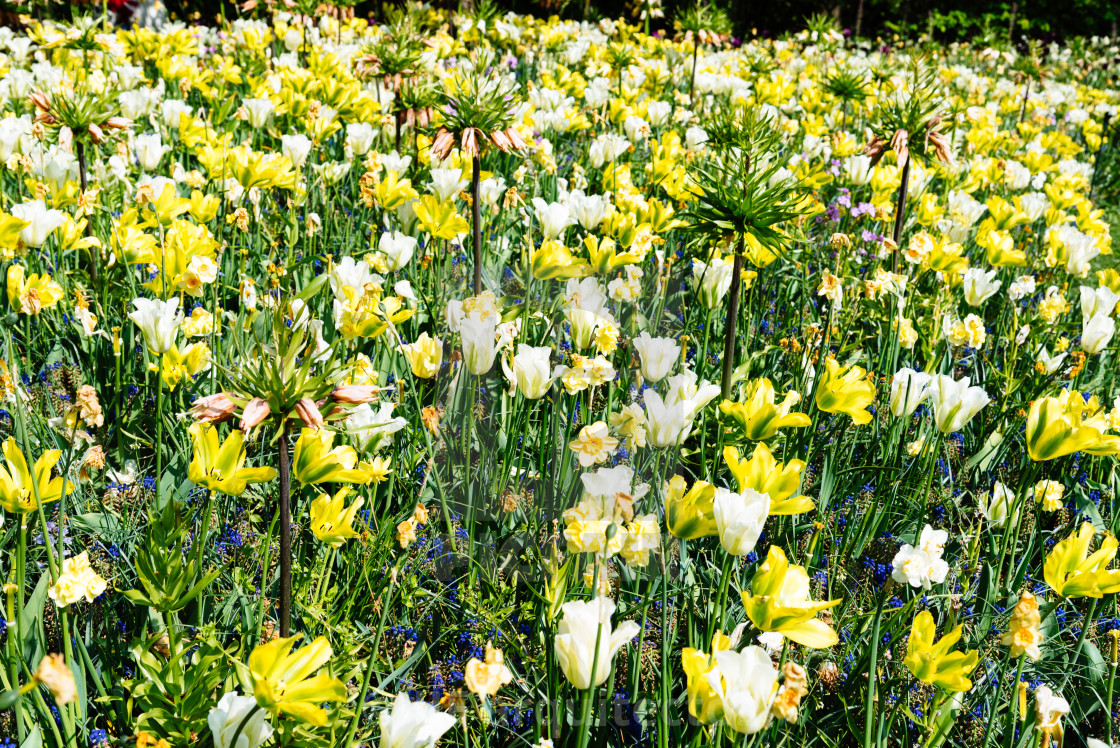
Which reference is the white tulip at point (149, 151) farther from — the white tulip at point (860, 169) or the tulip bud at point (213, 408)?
the white tulip at point (860, 169)

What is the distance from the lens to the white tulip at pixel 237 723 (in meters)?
1.17

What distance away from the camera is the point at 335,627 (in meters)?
1.63

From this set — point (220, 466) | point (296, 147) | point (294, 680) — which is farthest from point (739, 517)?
point (296, 147)

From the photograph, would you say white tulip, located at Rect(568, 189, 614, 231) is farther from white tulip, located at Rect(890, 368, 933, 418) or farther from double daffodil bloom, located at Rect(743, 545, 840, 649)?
double daffodil bloom, located at Rect(743, 545, 840, 649)

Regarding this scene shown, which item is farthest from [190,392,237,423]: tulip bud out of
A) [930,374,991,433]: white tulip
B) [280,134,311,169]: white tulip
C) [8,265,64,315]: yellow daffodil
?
[280,134,311,169]: white tulip

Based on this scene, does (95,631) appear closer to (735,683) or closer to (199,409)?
(199,409)

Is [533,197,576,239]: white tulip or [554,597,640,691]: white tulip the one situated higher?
[533,197,576,239]: white tulip

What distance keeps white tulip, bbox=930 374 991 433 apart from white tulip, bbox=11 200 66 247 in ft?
7.41

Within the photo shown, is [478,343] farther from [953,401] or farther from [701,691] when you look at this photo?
Result: [953,401]

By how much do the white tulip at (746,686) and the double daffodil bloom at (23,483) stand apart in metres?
1.07

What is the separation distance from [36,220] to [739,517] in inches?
82.2

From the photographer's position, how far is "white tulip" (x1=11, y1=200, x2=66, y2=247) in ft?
7.62

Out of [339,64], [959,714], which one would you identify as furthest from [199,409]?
[339,64]

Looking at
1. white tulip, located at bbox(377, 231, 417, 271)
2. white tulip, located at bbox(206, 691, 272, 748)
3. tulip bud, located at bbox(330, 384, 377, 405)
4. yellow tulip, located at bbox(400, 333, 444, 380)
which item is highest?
tulip bud, located at bbox(330, 384, 377, 405)
